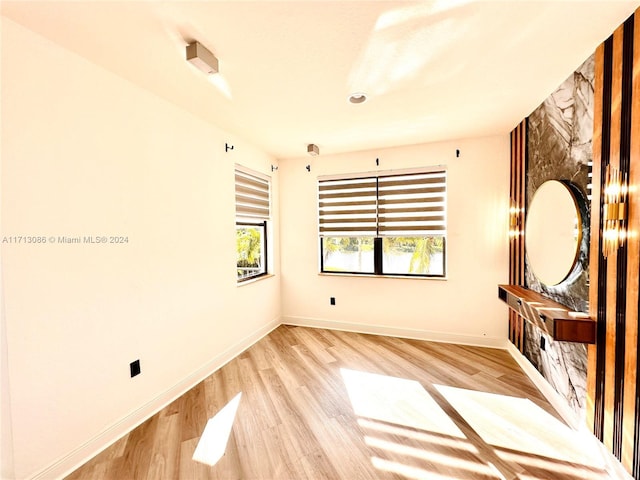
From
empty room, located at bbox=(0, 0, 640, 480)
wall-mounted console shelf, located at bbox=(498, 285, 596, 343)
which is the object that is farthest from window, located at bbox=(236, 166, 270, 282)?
wall-mounted console shelf, located at bbox=(498, 285, 596, 343)

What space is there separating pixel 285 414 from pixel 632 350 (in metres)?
2.21

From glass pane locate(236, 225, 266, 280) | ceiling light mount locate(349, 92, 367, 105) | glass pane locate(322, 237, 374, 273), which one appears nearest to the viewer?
ceiling light mount locate(349, 92, 367, 105)

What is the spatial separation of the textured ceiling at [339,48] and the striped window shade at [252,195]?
927 millimetres

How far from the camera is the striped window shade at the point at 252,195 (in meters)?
3.51

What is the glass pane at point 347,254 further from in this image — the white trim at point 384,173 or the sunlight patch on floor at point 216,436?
the sunlight patch on floor at point 216,436

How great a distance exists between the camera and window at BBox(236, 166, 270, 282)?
3.56 meters

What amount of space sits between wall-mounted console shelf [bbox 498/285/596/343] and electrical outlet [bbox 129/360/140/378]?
2950 millimetres

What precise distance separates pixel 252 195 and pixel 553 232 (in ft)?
10.4

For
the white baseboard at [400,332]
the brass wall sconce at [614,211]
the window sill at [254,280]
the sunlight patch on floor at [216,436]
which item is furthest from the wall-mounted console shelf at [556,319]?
the window sill at [254,280]

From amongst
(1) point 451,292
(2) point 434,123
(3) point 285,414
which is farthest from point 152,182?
(1) point 451,292

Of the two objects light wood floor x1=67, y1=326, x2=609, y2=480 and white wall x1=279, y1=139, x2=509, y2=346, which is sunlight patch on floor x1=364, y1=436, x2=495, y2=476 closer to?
light wood floor x1=67, y1=326, x2=609, y2=480

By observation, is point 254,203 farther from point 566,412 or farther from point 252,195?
point 566,412

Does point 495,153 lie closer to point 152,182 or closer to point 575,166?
point 575,166

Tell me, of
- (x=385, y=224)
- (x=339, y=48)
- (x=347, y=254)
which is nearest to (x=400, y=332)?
(x=347, y=254)
